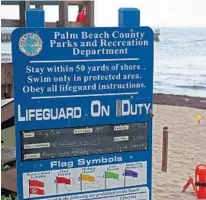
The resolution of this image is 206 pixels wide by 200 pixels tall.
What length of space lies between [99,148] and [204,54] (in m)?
62.2

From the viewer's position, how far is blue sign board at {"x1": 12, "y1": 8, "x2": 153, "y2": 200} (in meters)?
2.39

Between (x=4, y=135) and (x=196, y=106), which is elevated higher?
(x=4, y=135)

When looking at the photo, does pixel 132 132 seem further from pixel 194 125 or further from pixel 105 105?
pixel 194 125

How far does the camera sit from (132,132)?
102 inches

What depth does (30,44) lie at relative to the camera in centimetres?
237

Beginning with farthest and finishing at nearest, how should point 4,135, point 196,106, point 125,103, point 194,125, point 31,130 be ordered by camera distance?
1. point 196,106
2. point 194,125
3. point 4,135
4. point 125,103
5. point 31,130

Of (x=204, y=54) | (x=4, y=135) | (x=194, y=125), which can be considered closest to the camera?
(x=4, y=135)

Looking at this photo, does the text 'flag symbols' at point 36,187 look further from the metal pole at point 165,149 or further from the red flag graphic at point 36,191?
the metal pole at point 165,149

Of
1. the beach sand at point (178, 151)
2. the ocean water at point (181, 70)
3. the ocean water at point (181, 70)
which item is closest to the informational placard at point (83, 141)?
the ocean water at point (181, 70)

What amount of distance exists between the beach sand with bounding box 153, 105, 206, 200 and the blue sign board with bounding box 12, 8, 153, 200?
4.27 m

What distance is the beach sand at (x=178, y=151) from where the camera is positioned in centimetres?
713

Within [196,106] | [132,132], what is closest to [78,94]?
[132,132]

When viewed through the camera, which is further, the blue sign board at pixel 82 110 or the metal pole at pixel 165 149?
the metal pole at pixel 165 149

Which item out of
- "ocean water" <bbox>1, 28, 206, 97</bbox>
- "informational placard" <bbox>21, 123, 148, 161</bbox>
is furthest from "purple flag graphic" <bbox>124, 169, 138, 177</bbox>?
"ocean water" <bbox>1, 28, 206, 97</bbox>
